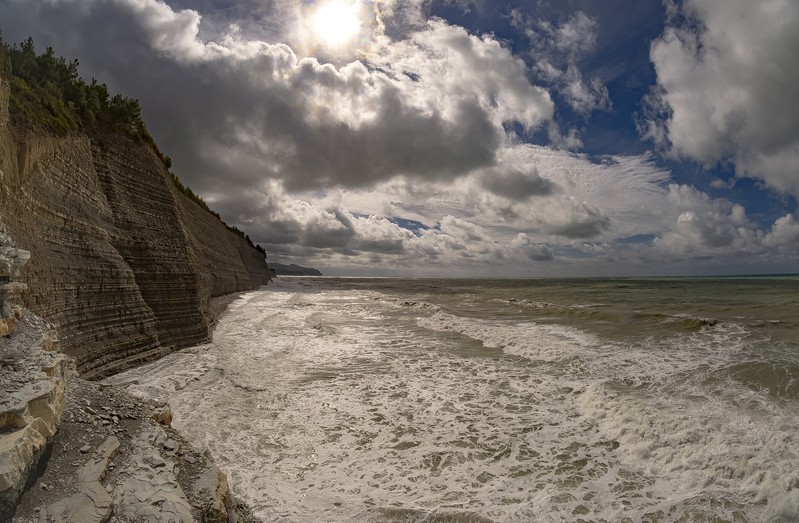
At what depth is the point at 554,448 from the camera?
7.95 m

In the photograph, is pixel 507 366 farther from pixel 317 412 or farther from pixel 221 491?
pixel 221 491

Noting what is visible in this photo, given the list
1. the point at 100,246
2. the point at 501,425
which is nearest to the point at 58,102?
the point at 100,246

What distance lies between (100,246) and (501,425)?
13649 mm

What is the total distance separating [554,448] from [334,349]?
1070cm

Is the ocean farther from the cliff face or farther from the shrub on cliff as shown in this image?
the shrub on cliff

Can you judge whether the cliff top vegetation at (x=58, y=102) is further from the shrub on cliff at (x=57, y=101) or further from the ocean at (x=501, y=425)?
the ocean at (x=501, y=425)

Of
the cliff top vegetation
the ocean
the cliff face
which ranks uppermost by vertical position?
the cliff top vegetation

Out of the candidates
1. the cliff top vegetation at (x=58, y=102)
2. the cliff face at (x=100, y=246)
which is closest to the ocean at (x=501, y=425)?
the cliff face at (x=100, y=246)

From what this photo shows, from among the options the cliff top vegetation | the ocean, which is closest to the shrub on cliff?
the cliff top vegetation

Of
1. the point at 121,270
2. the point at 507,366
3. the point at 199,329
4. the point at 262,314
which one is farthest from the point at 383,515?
the point at 262,314

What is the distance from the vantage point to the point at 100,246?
39.9ft

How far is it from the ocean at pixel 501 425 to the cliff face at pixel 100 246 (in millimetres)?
1450

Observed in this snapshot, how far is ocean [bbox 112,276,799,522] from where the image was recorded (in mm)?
6191

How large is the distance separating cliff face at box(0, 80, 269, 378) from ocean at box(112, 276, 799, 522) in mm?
1450
